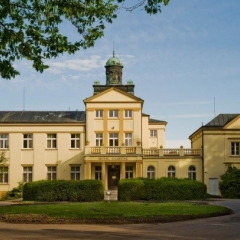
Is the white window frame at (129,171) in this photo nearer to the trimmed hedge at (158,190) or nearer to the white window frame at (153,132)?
the white window frame at (153,132)

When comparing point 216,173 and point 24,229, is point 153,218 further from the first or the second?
point 216,173

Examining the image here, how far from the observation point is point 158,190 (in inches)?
1501

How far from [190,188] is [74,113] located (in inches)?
827

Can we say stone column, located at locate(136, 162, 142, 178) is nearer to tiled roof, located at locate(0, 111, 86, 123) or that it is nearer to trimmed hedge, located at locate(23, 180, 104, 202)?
tiled roof, located at locate(0, 111, 86, 123)

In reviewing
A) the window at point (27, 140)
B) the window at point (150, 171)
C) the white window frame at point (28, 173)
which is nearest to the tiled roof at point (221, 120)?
the window at point (150, 171)

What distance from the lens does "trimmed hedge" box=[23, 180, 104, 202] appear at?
3800 cm

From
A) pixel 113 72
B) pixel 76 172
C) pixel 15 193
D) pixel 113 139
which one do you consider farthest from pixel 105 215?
pixel 113 72

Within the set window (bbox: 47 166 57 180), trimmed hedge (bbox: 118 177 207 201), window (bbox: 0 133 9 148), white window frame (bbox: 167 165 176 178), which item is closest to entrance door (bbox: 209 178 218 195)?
white window frame (bbox: 167 165 176 178)

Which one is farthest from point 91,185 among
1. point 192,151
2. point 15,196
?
point 192,151

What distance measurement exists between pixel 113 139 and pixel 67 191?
1580cm

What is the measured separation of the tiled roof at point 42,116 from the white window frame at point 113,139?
336 centimetres

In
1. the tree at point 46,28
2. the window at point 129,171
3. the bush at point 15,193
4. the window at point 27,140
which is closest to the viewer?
the tree at point 46,28

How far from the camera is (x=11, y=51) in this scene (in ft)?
53.8

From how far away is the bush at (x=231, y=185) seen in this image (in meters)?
46.9
